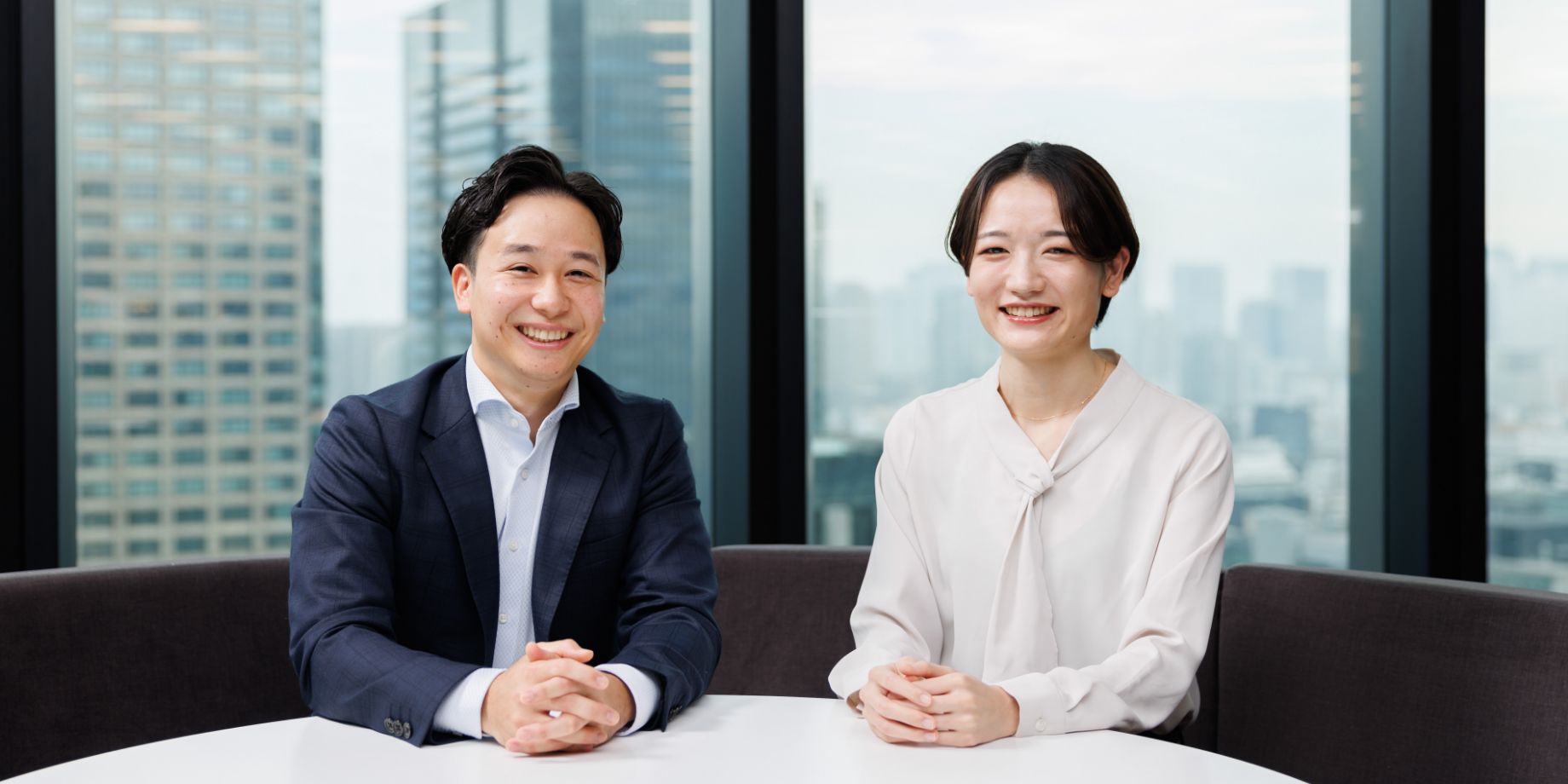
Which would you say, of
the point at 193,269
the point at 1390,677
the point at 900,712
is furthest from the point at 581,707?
the point at 193,269

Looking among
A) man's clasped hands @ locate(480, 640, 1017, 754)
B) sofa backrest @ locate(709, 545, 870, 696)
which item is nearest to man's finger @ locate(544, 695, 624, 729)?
man's clasped hands @ locate(480, 640, 1017, 754)

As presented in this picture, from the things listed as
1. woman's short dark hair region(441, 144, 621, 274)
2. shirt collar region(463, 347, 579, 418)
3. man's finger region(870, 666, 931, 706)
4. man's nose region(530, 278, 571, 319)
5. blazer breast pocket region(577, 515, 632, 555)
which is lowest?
man's finger region(870, 666, 931, 706)

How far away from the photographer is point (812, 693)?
7.68ft

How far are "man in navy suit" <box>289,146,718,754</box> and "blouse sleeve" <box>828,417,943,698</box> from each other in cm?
23

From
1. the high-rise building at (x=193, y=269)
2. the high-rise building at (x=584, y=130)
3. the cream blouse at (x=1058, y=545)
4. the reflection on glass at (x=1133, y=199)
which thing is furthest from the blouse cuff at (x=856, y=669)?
the high-rise building at (x=193, y=269)

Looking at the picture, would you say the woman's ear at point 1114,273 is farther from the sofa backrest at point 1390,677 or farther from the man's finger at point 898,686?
the man's finger at point 898,686

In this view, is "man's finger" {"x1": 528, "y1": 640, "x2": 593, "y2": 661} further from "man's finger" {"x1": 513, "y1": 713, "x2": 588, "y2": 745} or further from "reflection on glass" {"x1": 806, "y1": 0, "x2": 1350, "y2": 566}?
"reflection on glass" {"x1": 806, "y1": 0, "x2": 1350, "y2": 566}

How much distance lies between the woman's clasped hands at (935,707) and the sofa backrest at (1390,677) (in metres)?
0.79

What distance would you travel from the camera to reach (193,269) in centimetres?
259

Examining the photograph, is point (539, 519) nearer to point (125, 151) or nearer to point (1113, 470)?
point (1113, 470)

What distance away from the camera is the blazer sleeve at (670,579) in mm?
1582

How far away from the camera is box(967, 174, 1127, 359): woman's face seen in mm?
1803

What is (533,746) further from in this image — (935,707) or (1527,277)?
(1527,277)

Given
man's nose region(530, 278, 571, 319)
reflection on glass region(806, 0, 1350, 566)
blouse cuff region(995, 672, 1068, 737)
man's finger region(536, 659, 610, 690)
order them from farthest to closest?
reflection on glass region(806, 0, 1350, 566), man's nose region(530, 278, 571, 319), blouse cuff region(995, 672, 1068, 737), man's finger region(536, 659, 610, 690)
